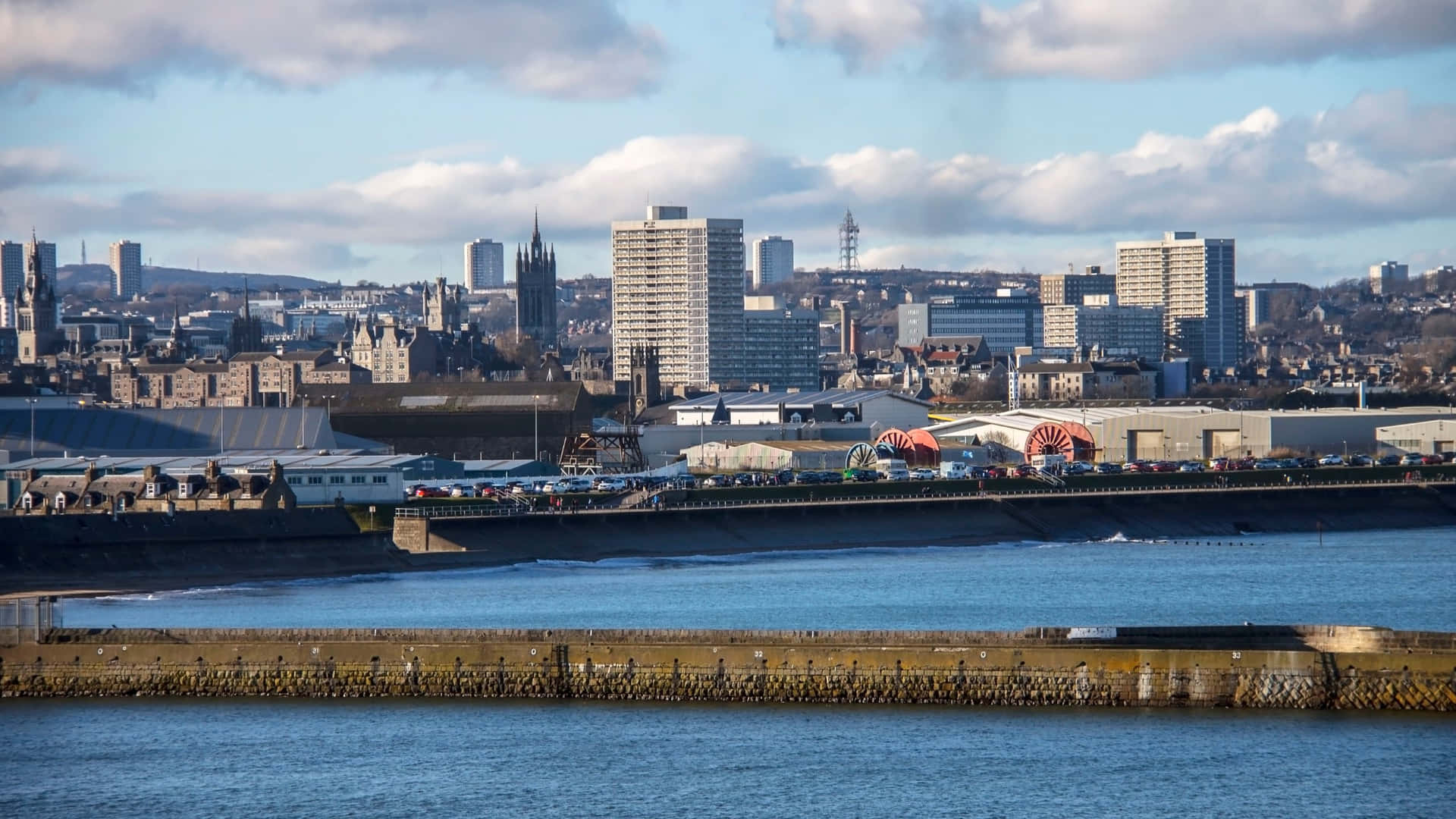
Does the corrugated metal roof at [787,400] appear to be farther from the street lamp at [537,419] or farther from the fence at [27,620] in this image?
the fence at [27,620]

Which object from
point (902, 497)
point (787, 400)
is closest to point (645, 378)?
point (787, 400)

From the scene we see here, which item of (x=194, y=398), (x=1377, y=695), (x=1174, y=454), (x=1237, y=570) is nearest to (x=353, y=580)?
(x=1237, y=570)

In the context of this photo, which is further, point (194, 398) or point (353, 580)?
point (194, 398)

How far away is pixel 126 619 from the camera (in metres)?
54.3

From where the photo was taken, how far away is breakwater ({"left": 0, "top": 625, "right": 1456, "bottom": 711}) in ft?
119

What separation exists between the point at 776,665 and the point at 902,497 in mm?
53119

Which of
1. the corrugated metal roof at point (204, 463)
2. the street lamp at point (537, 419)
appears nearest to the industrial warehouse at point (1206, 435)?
the street lamp at point (537, 419)

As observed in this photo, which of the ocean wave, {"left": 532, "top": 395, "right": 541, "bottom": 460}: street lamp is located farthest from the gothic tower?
the ocean wave

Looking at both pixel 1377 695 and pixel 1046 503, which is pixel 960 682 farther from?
pixel 1046 503

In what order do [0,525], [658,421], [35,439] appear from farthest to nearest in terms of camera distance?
[658,421] < [35,439] < [0,525]

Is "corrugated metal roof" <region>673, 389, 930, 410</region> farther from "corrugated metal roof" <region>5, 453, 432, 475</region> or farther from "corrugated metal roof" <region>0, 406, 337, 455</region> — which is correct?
"corrugated metal roof" <region>5, 453, 432, 475</region>

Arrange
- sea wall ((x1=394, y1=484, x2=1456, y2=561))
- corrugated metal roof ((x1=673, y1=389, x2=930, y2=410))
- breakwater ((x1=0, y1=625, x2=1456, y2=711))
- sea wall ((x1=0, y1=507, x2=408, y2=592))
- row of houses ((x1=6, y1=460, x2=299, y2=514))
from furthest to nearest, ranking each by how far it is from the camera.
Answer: corrugated metal roof ((x1=673, y1=389, x2=930, y2=410))
sea wall ((x1=394, y1=484, x2=1456, y2=561))
row of houses ((x1=6, y1=460, x2=299, y2=514))
sea wall ((x1=0, y1=507, x2=408, y2=592))
breakwater ((x1=0, y1=625, x2=1456, y2=711))

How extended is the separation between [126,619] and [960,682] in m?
24.9

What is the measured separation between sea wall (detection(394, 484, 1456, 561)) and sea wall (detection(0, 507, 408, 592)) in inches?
159
